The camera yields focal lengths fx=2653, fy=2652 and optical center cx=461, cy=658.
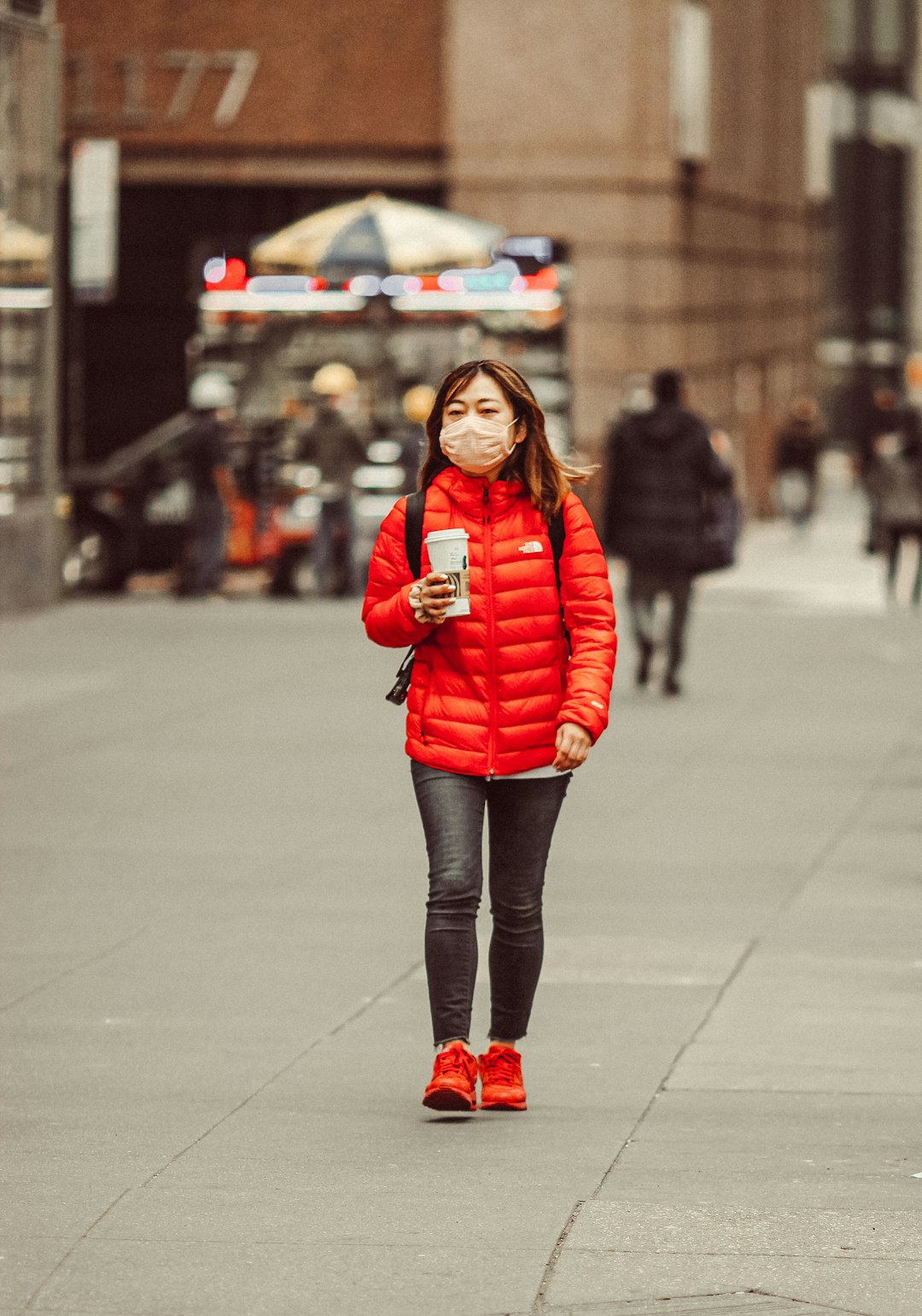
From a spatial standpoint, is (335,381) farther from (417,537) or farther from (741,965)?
(417,537)

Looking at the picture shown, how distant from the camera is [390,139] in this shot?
26.2 m

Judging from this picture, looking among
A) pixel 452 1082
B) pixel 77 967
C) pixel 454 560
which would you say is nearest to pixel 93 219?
pixel 77 967

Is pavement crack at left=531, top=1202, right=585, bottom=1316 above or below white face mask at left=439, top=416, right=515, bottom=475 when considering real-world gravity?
below

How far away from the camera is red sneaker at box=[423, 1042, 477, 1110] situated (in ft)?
19.3

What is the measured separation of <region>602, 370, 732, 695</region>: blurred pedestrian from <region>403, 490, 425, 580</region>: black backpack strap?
8.53 m

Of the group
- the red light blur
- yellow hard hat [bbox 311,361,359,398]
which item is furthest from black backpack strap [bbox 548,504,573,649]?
the red light blur

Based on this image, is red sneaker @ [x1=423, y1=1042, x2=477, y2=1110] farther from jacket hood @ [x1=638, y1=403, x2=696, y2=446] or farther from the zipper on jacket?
jacket hood @ [x1=638, y1=403, x2=696, y2=446]

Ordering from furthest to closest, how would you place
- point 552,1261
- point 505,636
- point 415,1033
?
point 415,1033 → point 505,636 → point 552,1261

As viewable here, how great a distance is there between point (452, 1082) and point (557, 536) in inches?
48.7

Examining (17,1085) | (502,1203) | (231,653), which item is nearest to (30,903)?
(17,1085)

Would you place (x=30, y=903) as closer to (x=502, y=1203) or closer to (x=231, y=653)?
(x=502, y=1203)

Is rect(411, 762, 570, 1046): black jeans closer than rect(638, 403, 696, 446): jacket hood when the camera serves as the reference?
Yes

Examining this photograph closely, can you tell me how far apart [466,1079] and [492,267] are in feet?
58.8

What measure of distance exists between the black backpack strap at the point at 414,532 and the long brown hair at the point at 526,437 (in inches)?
3.0
